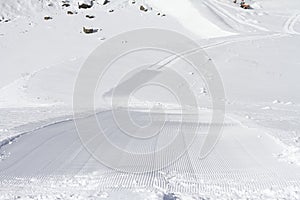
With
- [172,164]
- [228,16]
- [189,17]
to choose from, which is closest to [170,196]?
[172,164]

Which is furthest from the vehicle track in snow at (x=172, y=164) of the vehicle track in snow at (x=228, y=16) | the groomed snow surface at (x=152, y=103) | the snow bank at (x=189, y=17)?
the vehicle track in snow at (x=228, y=16)

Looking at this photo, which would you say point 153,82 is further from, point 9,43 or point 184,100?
point 9,43

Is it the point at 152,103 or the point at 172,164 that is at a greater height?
the point at 172,164

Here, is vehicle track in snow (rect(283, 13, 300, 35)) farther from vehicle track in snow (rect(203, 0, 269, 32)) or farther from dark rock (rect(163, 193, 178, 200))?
dark rock (rect(163, 193, 178, 200))

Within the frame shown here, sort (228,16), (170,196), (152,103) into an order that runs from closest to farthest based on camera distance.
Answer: (170,196), (152,103), (228,16)

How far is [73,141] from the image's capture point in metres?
6.29

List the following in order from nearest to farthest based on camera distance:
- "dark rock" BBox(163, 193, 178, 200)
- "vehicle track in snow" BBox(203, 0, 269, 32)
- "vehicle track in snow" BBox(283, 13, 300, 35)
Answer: "dark rock" BBox(163, 193, 178, 200) < "vehicle track in snow" BBox(283, 13, 300, 35) < "vehicle track in snow" BBox(203, 0, 269, 32)

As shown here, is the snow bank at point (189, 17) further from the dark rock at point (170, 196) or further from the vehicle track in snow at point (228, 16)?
the dark rock at point (170, 196)

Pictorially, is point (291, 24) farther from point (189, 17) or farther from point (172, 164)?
point (172, 164)

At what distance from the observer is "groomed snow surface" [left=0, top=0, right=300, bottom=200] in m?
4.57

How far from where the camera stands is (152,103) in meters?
10.1

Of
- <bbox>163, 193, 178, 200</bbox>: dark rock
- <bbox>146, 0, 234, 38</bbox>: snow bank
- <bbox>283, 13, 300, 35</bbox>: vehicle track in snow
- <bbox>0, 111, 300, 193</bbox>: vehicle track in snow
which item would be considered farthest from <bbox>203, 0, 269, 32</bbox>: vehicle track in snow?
<bbox>163, 193, 178, 200</bbox>: dark rock

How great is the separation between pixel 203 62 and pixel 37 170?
10.6m

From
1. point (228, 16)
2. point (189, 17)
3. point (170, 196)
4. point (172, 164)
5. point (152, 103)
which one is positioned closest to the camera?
point (170, 196)
